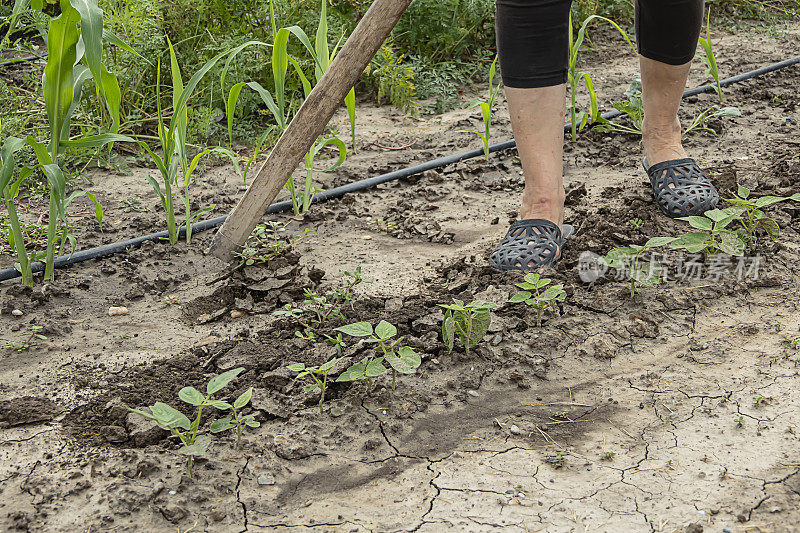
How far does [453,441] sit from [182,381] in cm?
68

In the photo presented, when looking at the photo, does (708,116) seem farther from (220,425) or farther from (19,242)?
(19,242)

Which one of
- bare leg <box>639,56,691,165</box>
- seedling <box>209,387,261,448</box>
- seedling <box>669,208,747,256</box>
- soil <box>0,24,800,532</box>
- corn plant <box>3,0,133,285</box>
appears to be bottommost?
soil <box>0,24,800,532</box>

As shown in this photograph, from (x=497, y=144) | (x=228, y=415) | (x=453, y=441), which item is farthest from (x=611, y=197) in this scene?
(x=228, y=415)

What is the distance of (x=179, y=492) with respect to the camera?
4.65 feet

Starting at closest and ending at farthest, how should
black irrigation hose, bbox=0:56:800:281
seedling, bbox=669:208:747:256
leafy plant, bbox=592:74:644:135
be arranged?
seedling, bbox=669:208:747:256 < black irrigation hose, bbox=0:56:800:281 < leafy plant, bbox=592:74:644:135

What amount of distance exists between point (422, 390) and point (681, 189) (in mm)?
1220

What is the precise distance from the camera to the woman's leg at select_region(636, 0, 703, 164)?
7.48 ft

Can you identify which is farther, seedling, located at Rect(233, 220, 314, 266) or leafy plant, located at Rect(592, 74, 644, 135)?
leafy plant, located at Rect(592, 74, 644, 135)

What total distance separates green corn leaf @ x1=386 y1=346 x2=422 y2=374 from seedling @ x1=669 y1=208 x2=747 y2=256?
33.5 inches

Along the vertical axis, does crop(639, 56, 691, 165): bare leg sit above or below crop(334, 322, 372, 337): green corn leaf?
above

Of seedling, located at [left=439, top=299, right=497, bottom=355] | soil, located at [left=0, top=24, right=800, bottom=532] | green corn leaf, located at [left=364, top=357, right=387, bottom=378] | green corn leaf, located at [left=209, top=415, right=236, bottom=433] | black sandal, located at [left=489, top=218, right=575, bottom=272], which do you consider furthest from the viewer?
black sandal, located at [left=489, top=218, right=575, bottom=272]

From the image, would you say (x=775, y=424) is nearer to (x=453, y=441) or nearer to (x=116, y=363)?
(x=453, y=441)

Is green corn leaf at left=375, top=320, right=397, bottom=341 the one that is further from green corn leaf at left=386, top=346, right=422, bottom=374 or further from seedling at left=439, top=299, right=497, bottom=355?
seedling at left=439, top=299, right=497, bottom=355

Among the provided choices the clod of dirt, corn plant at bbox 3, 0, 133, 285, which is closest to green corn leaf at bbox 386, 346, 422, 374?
the clod of dirt
